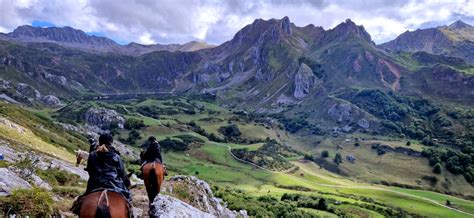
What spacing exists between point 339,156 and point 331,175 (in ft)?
56.0

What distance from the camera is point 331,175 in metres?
154

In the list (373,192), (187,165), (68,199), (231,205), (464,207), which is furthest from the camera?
(187,165)

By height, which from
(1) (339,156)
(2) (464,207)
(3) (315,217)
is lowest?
(3) (315,217)

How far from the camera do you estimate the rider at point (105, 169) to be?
1193cm

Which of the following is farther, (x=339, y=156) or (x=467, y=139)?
(x=467, y=139)

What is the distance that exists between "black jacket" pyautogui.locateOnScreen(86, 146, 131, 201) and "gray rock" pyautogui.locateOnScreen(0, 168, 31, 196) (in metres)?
8.95

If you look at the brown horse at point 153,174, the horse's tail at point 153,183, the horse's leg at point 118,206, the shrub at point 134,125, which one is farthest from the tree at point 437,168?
the horse's leg at point 118,206

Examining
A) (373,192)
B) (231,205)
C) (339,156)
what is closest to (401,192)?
(373,192)

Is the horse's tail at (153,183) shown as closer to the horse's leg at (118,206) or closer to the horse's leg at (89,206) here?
the horse's leg at (118,206)

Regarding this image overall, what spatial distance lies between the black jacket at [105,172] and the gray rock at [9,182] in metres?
8.95

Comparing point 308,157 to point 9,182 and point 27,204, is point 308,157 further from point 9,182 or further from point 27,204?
point 27,204

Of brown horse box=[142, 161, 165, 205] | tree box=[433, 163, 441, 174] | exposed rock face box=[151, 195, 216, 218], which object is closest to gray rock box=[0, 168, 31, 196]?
brown horse box=[142, 161, 165, 205]

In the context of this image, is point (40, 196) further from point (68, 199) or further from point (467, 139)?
point (467, 139)

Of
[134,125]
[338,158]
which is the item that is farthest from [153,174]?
[134,125]
